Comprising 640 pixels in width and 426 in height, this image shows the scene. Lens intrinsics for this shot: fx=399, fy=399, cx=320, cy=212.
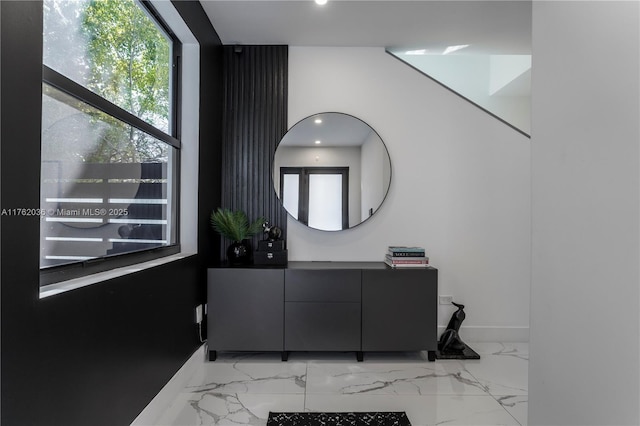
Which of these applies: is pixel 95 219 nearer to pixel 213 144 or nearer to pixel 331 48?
pixel 213 144

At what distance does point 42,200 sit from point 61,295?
0.32 m

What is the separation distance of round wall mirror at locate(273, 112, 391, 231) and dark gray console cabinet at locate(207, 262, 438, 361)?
0.58 metres

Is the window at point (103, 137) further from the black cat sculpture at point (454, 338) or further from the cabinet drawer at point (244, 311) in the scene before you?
the black cat sculpture at point (454, 338)

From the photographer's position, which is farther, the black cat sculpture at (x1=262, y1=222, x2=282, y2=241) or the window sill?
the black cat sculpture at (x1=262, y1=222, x2=282, y2=241)

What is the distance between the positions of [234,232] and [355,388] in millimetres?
1361

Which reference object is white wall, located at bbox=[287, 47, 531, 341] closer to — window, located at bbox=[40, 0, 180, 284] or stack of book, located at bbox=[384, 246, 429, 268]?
stack of book, located at bbox=[384, 246, 429, 268]

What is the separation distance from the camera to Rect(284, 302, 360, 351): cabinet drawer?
2752mm

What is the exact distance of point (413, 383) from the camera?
2.43 m

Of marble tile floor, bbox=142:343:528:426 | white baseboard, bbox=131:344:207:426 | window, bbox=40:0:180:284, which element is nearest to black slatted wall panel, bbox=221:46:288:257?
window, bbox=40:0:180:284

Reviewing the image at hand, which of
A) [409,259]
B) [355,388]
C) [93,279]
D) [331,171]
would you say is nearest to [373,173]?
[331,171]

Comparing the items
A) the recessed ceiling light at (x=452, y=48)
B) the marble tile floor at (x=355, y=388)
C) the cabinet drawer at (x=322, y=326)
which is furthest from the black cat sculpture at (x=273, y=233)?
the recessed ceiling light at (x=452, y=48)

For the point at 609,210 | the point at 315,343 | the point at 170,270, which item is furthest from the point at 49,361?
the point at 315,343

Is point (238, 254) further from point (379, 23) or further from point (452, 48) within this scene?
point (452, 48)

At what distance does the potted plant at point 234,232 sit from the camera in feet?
9.65
